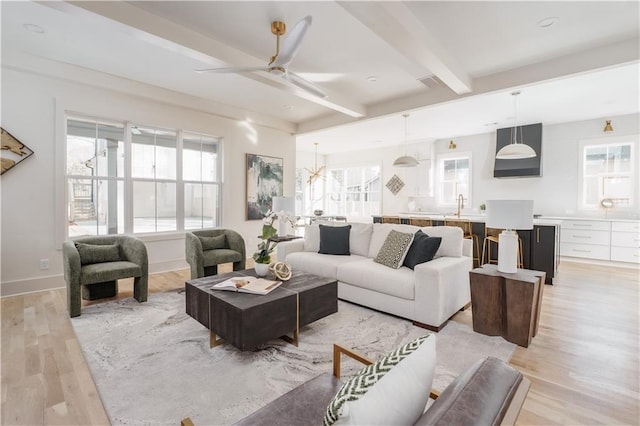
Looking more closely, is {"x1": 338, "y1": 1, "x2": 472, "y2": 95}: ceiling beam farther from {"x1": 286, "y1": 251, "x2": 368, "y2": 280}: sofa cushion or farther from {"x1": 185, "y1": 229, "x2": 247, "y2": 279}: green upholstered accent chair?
{"x1": 185, "y1": 229, "x2": 247, "y2": 279}: green upholstered accent chair

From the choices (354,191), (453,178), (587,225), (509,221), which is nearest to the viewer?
(509,221)

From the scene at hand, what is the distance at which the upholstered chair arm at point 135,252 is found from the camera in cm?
352

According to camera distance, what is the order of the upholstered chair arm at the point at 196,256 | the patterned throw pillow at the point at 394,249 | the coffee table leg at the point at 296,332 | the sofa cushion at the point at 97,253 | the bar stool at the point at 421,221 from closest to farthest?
1. the coffee table leg at the point at 296,332
2. the patterned throw pillow at the point at 394,249
3. the sofa cushion at the point at 97,253
4. the upholstered chair arm at the point at 196,256
5. the bar stool at the point at 421,221

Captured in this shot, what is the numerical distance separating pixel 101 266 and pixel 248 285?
2.03 metres

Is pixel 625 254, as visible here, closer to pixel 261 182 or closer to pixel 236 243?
pixel 236 243

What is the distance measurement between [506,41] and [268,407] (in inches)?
160

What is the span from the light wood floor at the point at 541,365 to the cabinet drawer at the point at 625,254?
92.7 inches

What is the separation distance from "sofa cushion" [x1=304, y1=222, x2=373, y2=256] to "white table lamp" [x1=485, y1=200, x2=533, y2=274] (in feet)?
5.16

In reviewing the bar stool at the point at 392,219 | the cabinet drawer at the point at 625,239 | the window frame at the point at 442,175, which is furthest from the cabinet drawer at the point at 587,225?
the bar stool at the point at 392,219

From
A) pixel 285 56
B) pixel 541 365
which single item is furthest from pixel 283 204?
pixel 541 365

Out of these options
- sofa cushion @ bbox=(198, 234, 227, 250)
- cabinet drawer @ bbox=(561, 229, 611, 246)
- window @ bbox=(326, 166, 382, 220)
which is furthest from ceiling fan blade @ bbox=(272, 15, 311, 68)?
window @ bbox=(326, 166, 382, 220)

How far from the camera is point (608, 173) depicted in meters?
6.00

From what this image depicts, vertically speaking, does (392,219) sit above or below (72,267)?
above

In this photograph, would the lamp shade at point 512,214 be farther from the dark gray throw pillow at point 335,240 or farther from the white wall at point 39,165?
the white wall at point 39,165
